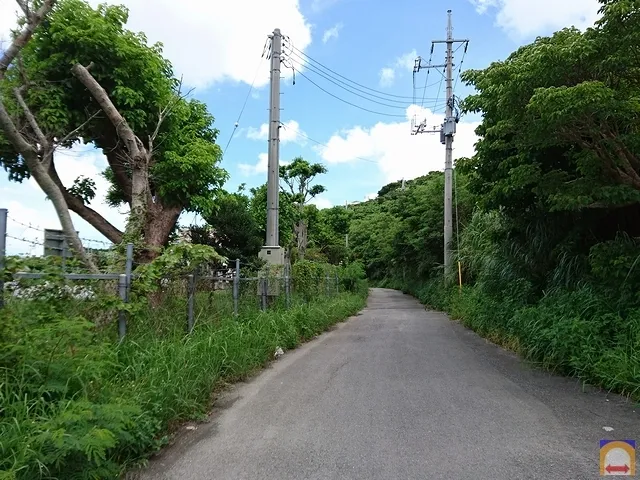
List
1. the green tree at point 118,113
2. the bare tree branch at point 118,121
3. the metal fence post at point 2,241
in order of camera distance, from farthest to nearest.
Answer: the green tree at point 118,113
the bare tree branch at point 118,121
the metal fence post at point 2,241

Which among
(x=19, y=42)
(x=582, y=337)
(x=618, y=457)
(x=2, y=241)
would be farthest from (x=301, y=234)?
(x=618, y=457)

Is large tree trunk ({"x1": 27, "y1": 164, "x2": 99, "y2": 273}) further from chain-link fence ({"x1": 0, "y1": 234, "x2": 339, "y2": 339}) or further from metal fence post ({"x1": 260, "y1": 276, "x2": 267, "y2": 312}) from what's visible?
metal fence post ({"x1": 260, "y1": 276, "x2": 267, "y2": 312})

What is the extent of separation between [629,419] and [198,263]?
18.3 feet

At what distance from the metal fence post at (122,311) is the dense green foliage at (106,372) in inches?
3.4

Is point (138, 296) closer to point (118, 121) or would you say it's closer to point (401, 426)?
point (401, 426)

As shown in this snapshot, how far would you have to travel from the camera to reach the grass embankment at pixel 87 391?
311 centimetres

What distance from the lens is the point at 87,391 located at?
3928mm

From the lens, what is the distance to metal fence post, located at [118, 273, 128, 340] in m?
5.43

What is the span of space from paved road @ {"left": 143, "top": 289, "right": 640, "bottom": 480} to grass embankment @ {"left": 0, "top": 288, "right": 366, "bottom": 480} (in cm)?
32

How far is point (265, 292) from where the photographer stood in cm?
1040

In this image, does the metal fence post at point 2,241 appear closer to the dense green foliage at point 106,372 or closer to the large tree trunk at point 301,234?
the dense green foliage at point 106,372

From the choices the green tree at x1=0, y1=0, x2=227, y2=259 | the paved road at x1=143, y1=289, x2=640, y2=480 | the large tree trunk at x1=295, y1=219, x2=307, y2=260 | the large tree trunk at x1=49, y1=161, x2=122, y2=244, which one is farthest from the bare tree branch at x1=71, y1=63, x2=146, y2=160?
the large tree trunk at x1=295, y1=219, x2=307, y2=260

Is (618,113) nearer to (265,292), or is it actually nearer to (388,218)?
(265,292)

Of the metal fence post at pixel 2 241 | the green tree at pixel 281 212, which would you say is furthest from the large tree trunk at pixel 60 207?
the green tree at pixel 281 212
